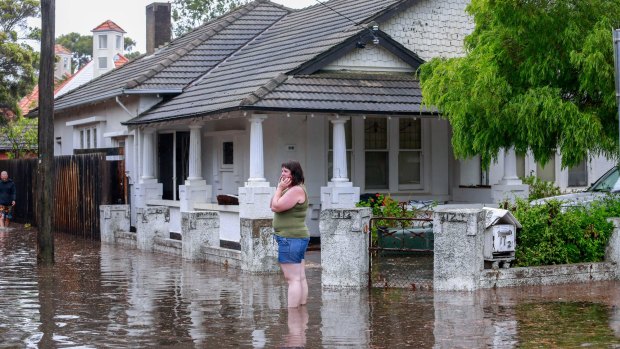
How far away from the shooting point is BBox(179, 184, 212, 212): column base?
23.4 m

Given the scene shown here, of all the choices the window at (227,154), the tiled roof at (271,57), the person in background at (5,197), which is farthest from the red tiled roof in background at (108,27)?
the window at (227,154)

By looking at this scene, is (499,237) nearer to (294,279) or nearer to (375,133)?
(294,279)

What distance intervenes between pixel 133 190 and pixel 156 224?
5036 mm

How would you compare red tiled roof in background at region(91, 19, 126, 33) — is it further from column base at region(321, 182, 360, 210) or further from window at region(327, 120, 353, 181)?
column base at region(321, 182, 360, 210)

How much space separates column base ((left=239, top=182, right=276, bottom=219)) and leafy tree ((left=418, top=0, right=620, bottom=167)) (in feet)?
14.1

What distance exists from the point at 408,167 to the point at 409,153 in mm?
315

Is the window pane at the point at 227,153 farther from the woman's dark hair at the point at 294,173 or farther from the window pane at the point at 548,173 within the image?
the woman's dark hair at the point at 294,173

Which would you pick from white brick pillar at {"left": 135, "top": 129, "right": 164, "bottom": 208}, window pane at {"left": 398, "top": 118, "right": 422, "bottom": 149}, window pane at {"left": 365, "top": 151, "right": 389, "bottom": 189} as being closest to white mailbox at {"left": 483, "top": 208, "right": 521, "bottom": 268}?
window pane at {"left": 365, "top": 151, "right": 389, "bottom": 189}

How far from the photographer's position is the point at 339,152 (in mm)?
20672

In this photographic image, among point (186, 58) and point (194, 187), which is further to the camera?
point (186, 58)

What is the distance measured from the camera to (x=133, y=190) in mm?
26859

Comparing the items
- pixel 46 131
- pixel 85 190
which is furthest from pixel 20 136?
pixel 46 131

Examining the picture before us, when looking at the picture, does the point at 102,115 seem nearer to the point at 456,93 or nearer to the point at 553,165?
the point at 553,165

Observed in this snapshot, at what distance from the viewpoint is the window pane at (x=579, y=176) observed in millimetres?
25812
